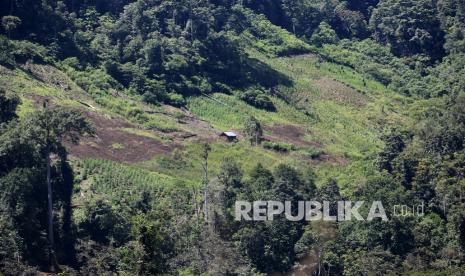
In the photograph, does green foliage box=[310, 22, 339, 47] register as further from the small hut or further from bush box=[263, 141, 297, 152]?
the small hut

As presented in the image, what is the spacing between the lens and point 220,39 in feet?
272

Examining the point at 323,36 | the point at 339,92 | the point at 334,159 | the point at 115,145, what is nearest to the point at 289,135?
the point at 334,159

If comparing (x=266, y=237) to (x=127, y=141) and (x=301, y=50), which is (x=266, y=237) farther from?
(x=301, y=50)

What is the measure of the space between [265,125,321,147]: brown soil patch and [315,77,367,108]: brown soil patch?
894 cm

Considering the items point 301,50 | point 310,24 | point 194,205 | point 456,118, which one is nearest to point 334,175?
point 456,118

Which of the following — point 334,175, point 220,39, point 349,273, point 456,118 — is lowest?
point 349,273

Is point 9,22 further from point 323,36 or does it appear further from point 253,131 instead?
point 323,36

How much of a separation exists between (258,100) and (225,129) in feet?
24.5

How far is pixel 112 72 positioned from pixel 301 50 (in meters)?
23.2

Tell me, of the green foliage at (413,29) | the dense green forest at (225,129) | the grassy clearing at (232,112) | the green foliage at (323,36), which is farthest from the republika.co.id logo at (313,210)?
the green foliage at (323,36)

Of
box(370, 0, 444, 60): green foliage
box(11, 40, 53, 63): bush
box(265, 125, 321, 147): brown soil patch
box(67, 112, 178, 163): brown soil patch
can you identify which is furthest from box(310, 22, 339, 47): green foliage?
box(67, 112, 178, 163): brown soil patch

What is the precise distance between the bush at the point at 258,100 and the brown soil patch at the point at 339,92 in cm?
599

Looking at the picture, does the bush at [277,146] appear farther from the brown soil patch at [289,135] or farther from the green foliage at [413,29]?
the green foliage at [413,29]

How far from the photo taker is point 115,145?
63.2 m
